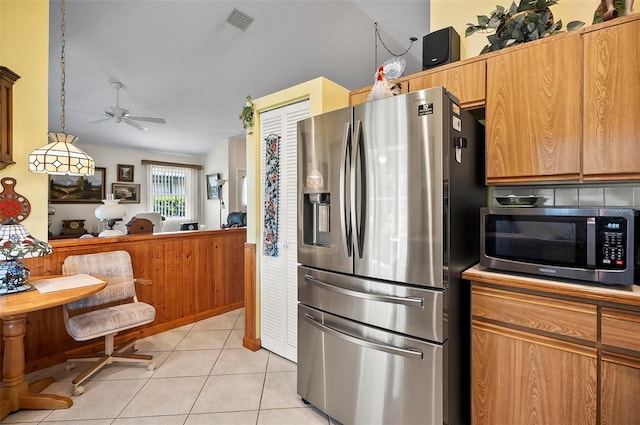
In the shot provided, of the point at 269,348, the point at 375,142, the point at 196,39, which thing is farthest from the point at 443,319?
the point at 196,39

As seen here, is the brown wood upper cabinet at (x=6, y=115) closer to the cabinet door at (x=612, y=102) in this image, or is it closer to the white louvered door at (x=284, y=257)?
the white louvered door at (x=284, y=257)

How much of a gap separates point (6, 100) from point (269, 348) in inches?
107

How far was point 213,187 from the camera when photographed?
7.63 metres

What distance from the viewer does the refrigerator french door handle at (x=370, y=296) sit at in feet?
4.74

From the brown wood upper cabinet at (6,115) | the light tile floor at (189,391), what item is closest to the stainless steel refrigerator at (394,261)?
the light tile floor at (189,391)

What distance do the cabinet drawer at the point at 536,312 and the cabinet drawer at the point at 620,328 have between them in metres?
0.03

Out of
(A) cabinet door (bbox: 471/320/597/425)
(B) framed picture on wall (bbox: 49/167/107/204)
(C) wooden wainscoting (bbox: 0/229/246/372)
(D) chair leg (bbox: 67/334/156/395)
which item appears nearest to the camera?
(A) cabinet door (bbox: 471/320/597/425)

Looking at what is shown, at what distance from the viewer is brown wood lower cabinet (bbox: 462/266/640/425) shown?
1.21 metres

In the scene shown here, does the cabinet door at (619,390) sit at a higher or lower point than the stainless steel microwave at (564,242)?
lower

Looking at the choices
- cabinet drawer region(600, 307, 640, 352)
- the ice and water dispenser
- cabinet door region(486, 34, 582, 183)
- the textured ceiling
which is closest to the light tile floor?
the ice and water dispenser

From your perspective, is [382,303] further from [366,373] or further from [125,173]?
[125,173]

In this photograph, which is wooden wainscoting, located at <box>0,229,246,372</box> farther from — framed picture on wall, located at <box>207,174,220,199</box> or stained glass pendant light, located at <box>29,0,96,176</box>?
framed picture on wall, located at <box>207,174,220,199</box>

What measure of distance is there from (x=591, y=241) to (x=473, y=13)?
183 cm

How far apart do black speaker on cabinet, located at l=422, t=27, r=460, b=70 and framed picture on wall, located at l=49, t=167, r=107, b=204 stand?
7072mm
